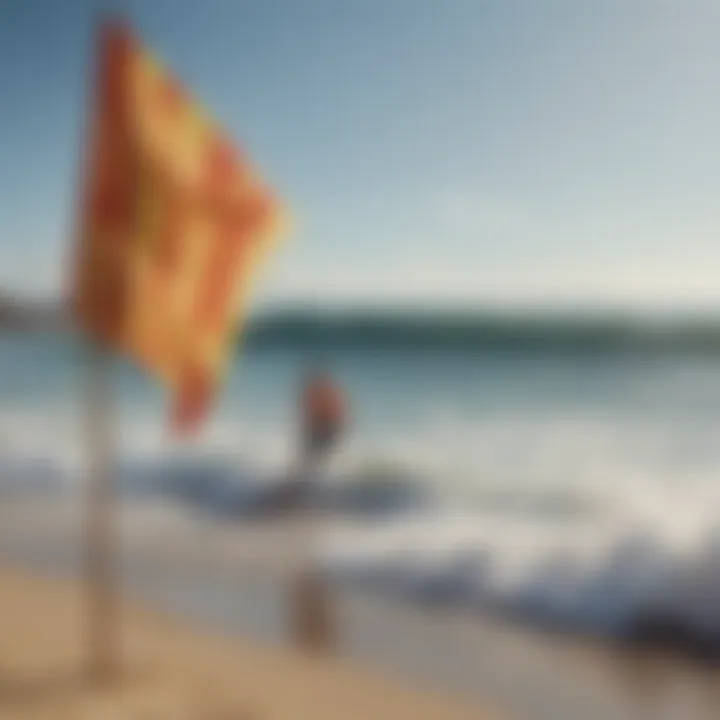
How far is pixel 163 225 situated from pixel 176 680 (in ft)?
1.73

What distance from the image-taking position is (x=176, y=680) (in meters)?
1.51

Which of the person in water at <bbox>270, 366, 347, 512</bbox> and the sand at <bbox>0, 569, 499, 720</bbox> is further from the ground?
the person in water at <bbox>270, 366, 347, 512</bbox>

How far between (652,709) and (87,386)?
79 centimetres

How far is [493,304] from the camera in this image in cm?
147

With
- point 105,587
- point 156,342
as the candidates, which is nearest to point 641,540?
point 156,342

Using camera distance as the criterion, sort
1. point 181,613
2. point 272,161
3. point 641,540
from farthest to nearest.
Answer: point 181,613, point 272,161, point 641,540

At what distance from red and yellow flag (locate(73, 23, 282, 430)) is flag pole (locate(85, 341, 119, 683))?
100 mm

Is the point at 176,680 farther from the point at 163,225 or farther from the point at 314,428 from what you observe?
the point at 163,225

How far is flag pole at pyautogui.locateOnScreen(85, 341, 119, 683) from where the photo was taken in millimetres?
1568

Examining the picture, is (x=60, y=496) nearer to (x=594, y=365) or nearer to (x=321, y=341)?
(x=321, y=341)

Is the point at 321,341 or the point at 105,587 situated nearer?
the point at 321,341

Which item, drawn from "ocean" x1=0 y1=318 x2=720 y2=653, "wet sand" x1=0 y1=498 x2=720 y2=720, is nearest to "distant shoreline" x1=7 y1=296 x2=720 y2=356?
"ocean" x1=0 y1=318 x2=720 y2=653

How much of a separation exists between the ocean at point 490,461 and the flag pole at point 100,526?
23mm

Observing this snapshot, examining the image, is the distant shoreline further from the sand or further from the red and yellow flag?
the sand
